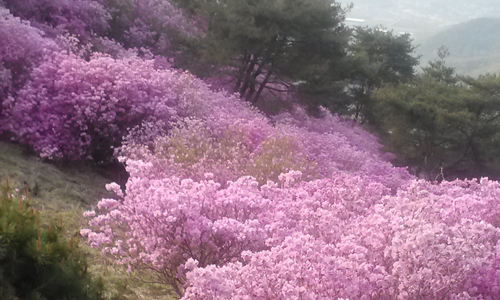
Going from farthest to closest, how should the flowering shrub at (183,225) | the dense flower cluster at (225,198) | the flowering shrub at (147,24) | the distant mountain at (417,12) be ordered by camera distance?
1. the distant mountain at (417,12)
2. the flowering shrub at (147,24)
3. the flowering shrub at (183,225)
4. the dense flower cluster at (225,198)

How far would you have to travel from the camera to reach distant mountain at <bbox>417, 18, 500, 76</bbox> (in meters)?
32.8

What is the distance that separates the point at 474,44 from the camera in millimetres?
34500

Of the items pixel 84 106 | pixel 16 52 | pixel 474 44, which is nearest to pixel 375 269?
pixel 84 106

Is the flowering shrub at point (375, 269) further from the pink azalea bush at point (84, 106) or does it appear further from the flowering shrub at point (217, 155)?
the pink azalea bush at point (84, 106)

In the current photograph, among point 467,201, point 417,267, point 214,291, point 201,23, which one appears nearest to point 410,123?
point 201,23

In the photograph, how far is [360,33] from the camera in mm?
24531

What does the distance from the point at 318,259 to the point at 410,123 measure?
1292 centimetres

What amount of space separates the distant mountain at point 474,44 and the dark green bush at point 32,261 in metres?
33.2

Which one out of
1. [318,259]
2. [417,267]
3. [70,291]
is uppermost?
[417,267]

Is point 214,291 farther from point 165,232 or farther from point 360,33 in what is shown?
point 360,33

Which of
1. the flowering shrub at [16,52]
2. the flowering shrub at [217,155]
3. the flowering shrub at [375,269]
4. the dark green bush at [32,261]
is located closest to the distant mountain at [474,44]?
the flowering shrub at [217,155]

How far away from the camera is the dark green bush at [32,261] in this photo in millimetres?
2484

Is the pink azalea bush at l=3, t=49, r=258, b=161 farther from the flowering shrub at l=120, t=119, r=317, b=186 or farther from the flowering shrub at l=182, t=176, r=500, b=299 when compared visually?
the flowering shrub at l=182, t=176, r=500, b=299

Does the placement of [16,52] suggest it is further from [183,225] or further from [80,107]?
[183,225]
